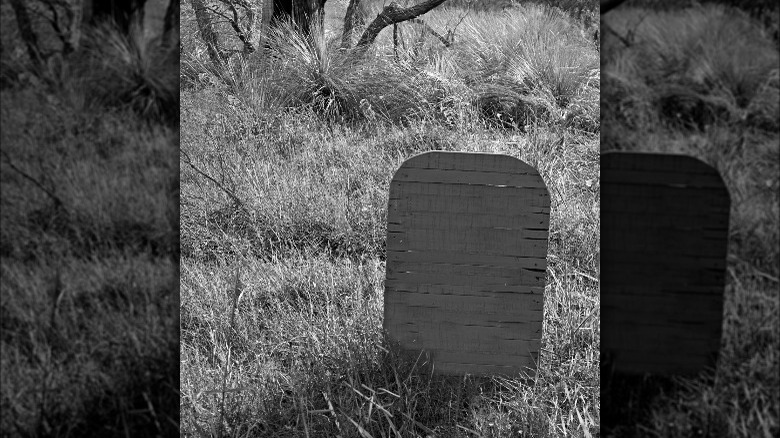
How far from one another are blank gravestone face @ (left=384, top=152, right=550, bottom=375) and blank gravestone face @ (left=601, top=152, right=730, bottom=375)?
4.75 feet

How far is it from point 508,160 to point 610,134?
4.88ft

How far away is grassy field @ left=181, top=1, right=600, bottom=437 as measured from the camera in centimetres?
222

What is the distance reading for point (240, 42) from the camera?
799 cm

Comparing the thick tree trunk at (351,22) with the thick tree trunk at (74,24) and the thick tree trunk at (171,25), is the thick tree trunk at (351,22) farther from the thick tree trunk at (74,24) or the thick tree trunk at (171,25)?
the thick tree trunk at (74,24)

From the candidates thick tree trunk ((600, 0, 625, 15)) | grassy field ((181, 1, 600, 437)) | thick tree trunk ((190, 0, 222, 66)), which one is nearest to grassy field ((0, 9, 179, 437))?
thick tree trunk ((600, 0, 625, 15))

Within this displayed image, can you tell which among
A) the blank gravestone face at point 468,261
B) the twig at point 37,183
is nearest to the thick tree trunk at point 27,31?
the twig at point 37,183

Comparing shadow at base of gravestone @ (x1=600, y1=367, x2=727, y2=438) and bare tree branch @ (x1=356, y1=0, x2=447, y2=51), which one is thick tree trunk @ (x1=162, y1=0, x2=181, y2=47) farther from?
bare tree branch @ (x1=356, y1=0, x2=447, y2=51)

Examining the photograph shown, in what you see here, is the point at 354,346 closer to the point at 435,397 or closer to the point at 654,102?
the point at 435,397

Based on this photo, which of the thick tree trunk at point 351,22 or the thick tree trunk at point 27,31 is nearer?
the thick tree trunk at point 27,31

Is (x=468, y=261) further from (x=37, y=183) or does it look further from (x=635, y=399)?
(x=37, y=183)

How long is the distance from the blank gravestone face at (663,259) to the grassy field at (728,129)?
0.6 inches

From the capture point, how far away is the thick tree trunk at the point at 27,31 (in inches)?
30.7

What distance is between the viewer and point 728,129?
0.73 metres

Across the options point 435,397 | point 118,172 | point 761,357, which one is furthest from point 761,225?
point 435,397
